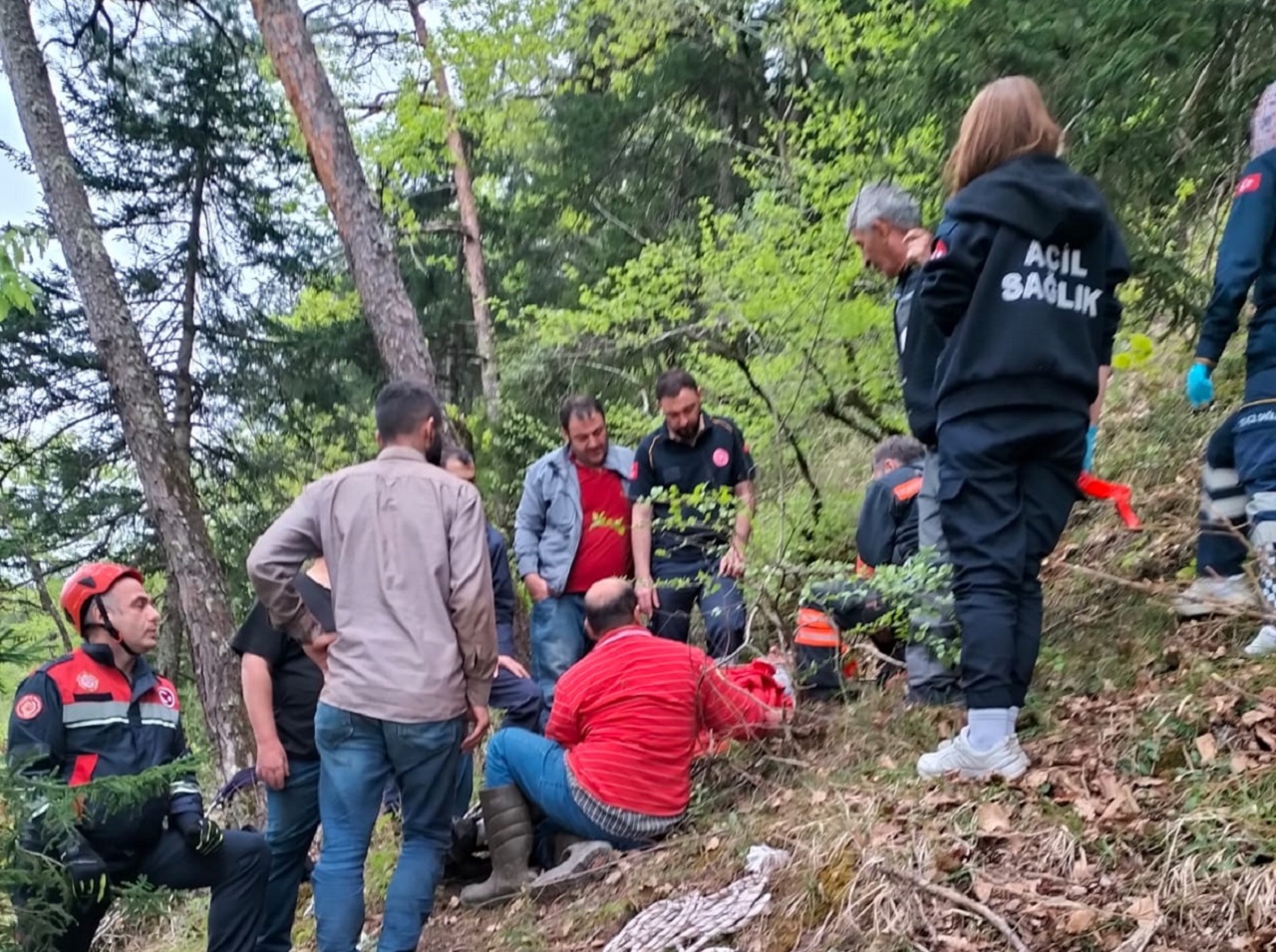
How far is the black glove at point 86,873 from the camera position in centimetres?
331

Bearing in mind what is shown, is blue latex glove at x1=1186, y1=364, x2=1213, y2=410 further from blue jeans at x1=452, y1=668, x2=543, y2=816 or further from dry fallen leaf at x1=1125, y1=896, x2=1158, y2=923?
blue jeans at x1=452, y1=668, x2=543, y2=816

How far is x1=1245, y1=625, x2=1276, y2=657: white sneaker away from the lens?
3.34 meters

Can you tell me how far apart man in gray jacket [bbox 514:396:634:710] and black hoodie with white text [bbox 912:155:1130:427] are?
281 cm

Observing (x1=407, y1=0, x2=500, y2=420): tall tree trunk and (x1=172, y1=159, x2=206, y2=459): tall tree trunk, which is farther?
(x1=407, y1=0, x2=500, y2=420): tall tree trunk

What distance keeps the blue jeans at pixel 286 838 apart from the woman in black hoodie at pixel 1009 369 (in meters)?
2.50

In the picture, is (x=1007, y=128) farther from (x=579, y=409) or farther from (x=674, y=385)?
(x=579, y=409)

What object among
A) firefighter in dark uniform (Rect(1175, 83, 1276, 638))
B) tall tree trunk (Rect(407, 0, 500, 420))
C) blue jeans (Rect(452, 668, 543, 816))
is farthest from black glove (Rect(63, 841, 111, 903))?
tall tree trunk (Rect(407, 0, 500, 420))

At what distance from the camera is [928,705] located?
407 centimetres

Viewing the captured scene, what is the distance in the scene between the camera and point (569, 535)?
570 cm

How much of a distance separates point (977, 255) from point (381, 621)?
7.52ft

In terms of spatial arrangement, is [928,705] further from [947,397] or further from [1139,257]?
[1139,257]

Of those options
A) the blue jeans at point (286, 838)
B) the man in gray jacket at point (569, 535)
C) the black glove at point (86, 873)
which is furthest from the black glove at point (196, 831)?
the man in gray jacket at point (569, 535)

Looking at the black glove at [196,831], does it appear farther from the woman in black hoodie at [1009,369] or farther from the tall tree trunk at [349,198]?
the tall tree trunk at [349,198]

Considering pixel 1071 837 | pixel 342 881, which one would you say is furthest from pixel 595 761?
pixel 1071 837
